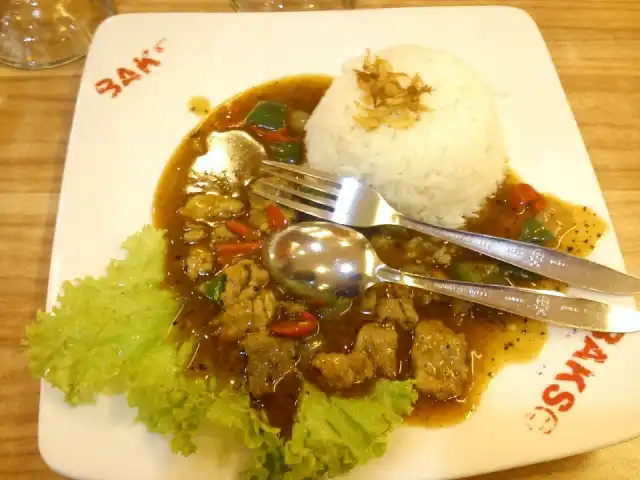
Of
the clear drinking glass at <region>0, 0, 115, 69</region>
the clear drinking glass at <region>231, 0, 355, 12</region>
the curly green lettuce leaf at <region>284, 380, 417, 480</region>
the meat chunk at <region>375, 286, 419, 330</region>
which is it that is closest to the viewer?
the curly green lettuce leaf at <region>284, 380, 417, 480</region>

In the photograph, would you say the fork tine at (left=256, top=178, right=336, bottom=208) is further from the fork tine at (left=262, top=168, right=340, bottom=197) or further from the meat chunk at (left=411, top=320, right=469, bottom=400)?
the meat chunk at (left=411, top=320, right=469, bottom=400)

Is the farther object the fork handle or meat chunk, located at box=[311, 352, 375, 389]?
the fork handle

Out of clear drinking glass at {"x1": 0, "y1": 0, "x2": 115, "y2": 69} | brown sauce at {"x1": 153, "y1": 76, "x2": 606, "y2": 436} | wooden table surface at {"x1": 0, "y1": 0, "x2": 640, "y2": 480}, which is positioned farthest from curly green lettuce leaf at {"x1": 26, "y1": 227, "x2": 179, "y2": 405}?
clear drinking glass at {"x1": 0, "y1": 0, "x2": 115, "y2": 69}

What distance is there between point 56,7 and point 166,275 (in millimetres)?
2141

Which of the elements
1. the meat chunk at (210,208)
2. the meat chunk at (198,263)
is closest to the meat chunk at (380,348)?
the meat chunk at (198,263)

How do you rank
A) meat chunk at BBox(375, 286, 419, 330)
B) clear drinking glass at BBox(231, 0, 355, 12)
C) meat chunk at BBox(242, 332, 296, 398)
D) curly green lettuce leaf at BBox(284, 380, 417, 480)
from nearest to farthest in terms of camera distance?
curly green lettuce leaf at BBox(284, 380, 417, 480), meat chunk at BBox(242, 332, 296, 398), meat chunk at BBox(375, 286, 419, 330), clear drinking glass at BBox(231, 0, 355, 12)

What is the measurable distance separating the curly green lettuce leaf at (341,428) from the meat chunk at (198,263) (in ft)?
2.43

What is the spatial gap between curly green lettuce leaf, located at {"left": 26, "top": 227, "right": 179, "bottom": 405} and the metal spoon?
1.69 ft

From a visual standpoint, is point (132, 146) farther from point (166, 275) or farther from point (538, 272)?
point (538, 272)

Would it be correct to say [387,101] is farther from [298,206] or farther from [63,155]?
[63,155]

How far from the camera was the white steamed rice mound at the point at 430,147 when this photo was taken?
2613mm

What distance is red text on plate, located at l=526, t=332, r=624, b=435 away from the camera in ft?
6.72

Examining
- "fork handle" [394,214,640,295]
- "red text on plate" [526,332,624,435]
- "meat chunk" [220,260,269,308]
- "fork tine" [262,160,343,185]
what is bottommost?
"meat chunk" [220,260,269,308]

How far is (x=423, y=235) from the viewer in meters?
2.62
